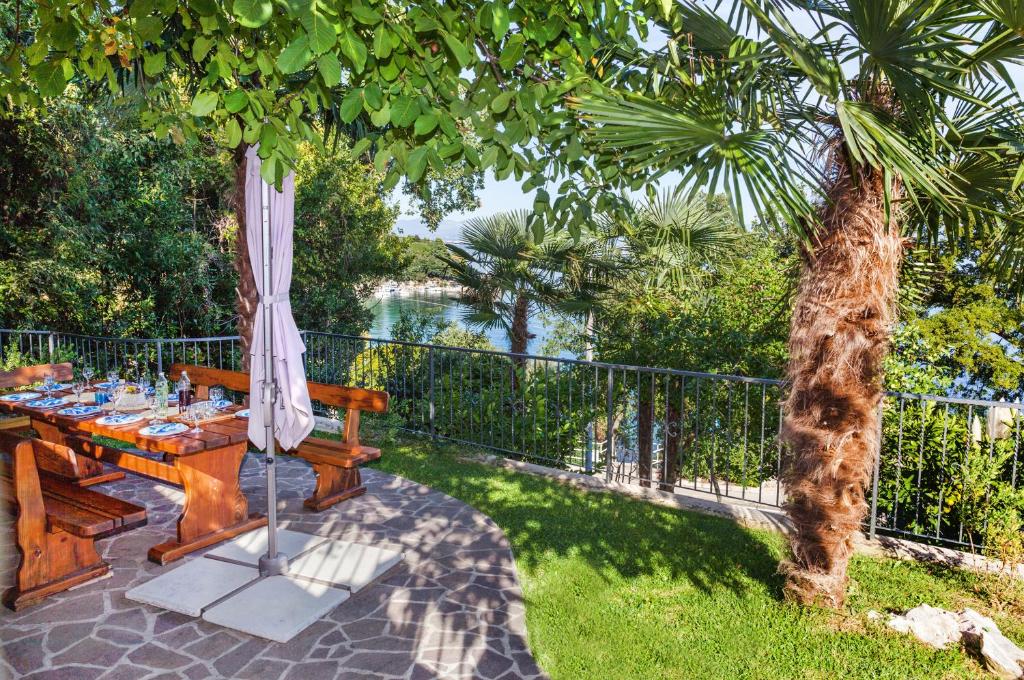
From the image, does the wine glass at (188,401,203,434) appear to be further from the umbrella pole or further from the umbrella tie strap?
the umbrella tie strap

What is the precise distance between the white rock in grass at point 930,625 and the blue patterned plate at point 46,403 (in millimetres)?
6420

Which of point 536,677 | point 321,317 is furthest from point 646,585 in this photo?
point 321,317

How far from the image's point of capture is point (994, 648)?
370 cm

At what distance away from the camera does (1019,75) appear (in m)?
3.78

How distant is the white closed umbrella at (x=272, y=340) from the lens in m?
4.27

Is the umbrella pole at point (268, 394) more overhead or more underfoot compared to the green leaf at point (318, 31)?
more underfoot

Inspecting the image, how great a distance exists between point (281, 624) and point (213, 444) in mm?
1429

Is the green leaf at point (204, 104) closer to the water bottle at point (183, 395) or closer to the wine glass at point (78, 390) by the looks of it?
the water bottle at point (183, 395)

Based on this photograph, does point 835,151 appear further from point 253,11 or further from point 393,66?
point 253,11

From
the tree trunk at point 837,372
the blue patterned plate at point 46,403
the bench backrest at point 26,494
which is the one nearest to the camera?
the tree trunk at point 837,372

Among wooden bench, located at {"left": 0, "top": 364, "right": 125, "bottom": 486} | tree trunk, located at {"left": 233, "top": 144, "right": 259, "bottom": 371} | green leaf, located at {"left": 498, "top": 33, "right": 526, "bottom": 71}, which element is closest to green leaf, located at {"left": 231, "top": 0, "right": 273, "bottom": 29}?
green leaf, located at {"left": 498, "top": 33, "right": 526, "bottom": 71}

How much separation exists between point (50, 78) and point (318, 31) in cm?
220

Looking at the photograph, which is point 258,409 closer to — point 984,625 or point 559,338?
point 984,625

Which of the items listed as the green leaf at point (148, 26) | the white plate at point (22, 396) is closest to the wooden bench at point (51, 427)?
the white plate at point (22, 396)
